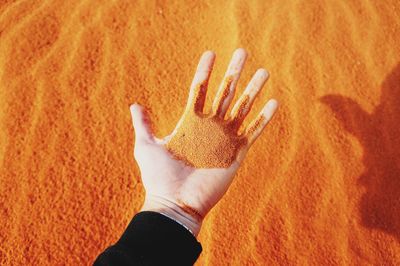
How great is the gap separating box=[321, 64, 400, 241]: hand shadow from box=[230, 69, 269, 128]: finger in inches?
26.8

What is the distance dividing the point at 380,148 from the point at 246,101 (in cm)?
97

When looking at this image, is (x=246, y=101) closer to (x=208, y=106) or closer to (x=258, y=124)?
(x=258, y=124)

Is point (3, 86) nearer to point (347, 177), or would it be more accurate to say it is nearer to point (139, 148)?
point (139, 148)

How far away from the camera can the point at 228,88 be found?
1.79 metres

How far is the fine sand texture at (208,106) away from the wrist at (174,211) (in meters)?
0.32

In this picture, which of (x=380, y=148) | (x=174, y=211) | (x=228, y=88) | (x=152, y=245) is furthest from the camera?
(x=380, y=148)

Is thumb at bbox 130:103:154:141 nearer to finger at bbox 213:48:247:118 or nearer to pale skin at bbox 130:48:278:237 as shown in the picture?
pale skin at bbox 130:48:278:237

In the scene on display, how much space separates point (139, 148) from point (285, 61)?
1258 mm

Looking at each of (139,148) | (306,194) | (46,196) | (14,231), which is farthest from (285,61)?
(14,231)

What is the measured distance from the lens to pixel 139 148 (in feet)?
5.40

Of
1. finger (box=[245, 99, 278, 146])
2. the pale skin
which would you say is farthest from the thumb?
finger (box=[245, 99, 278, 146])

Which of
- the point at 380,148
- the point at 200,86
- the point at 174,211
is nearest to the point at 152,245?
the point at 174,211

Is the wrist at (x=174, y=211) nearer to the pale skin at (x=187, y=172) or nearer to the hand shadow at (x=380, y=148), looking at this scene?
the pale skin at (x=187, y=172)

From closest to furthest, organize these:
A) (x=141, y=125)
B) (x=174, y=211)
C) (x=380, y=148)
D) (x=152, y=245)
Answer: (x=152, y=245)
(x=174, y=211)
(x=141, y=125)
(x=380, y=148)
